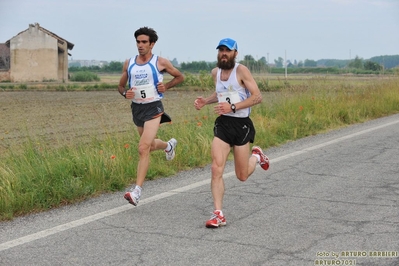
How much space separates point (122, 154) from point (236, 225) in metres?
3.39

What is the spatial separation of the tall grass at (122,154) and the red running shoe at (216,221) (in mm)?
1989

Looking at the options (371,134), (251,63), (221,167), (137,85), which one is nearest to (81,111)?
(251,63)

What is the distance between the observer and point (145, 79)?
787cm

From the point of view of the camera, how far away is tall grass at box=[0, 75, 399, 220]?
763cm

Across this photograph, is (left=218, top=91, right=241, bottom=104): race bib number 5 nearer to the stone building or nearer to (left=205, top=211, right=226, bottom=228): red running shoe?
(left=205, top=211, right=226, bottom=228): red running shoe

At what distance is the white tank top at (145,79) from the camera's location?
7.86 m

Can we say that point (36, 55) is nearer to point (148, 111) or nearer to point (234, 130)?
point (148, 111)

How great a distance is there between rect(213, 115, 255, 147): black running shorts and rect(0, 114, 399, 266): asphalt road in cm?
76

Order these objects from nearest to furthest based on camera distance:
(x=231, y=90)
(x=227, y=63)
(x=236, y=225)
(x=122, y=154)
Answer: (x=236, y=225)
(x=227, y=63)
(x=231, y=90)
(x=122, y=154)

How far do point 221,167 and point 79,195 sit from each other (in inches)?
77.4

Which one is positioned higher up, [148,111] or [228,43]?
[228,43]

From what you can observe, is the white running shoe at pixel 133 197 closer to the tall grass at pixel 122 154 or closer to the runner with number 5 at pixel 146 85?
the runner with number 5 at pixel 146 85

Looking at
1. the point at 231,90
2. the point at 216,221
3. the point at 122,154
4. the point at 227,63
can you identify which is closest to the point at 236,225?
the point at 216,221

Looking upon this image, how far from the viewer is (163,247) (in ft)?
18.7
